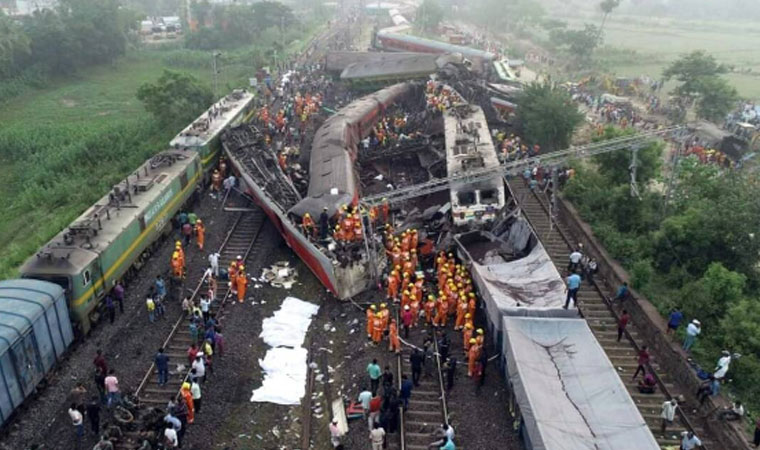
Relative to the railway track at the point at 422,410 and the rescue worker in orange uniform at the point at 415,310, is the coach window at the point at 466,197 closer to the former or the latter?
the rescue worker in orange uniform at the point at 415,310

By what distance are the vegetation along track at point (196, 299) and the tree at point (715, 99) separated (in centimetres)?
2911

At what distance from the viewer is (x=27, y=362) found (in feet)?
40.6

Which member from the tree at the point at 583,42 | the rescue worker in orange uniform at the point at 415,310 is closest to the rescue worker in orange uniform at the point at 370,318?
the rescue worker in orange uniform at the point at 415,310

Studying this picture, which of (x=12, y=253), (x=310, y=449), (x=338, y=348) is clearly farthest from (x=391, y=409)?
(x=12, y=253)

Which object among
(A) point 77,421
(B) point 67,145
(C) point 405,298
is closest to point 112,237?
→ (A) point 77,421

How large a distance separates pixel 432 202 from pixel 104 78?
42.2m

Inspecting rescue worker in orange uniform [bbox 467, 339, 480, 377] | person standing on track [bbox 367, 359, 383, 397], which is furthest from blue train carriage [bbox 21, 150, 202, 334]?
rescue worker in orange uniform [bbox 467, 339, 480, 377]

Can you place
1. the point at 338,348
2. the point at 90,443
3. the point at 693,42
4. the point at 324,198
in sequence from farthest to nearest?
1. the point at 693,42
2. the point at 324,198
3. the point at 338,348
4. the point at 90,443

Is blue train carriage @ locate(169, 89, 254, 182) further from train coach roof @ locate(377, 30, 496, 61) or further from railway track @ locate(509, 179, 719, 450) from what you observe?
train coach roof @ locate(377, 30, 496, 61)

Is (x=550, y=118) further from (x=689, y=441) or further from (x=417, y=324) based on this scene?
(x=689, y=441)

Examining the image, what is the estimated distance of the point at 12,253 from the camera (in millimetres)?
20000

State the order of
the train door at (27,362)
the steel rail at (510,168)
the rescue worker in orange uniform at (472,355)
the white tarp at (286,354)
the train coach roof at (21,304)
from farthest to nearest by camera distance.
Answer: the steel rail at (510,168) → the rescue worker in orange uniform at (472,355) → the white tarp at (286,354) → the train door at (27,362) → the train coach roof at (21,304)

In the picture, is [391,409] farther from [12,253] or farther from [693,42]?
[693,42]

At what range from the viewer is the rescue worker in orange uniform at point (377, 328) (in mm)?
14719
